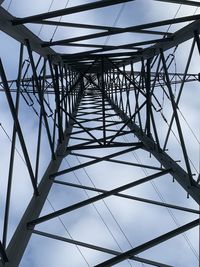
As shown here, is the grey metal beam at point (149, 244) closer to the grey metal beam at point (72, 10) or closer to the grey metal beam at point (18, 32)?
the grey metal beam at point (72, 10)

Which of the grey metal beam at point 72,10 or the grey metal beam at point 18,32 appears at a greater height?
the grey metal beam at point 18,32

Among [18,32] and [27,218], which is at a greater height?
[18,32]

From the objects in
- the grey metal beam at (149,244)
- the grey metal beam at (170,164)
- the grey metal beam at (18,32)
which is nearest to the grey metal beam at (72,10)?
the grey metal beam at (18,32)

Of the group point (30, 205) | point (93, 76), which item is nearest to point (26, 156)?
point (30, 205)

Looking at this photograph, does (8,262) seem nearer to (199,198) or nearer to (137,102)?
(199,198)

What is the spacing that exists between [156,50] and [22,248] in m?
6.51

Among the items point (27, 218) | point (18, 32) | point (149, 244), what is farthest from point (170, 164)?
point (18, 32)

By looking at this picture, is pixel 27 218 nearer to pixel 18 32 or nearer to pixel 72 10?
pixel 18 32

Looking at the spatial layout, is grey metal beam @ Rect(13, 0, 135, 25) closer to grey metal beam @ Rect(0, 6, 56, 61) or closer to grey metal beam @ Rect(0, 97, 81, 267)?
grey metal beam @ Rect(0, 6, 56, 61)

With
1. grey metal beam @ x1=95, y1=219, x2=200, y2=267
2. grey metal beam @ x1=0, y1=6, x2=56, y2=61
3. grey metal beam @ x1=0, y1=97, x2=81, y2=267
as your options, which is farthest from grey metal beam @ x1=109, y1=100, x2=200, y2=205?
grey metal beam @ x1=0, y1=6, x2=56, y2=61

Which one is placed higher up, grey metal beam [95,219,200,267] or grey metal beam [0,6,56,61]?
grey metal beam [0,6,56,61]

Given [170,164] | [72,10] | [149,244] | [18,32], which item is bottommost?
[149,244]

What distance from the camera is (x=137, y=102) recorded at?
12.6m

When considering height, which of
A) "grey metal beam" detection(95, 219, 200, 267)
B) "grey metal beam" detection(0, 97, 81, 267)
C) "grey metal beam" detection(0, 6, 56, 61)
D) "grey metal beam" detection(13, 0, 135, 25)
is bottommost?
"grey metal beam" detection(95, 219, 200, 267)
